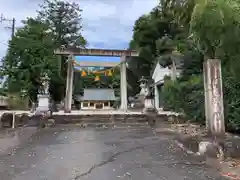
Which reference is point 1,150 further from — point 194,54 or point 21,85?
point 21,85

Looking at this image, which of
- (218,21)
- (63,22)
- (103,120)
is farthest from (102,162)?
(63,22)

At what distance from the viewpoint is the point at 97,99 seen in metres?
36.3

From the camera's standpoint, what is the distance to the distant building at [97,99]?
119 ft

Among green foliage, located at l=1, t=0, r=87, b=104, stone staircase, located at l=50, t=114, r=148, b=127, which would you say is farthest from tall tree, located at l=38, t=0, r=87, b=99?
stone staircase, located at l=50, t=114, r=148, b=127

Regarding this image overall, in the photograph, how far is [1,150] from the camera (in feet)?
22.8

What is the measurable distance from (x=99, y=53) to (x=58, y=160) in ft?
38.7

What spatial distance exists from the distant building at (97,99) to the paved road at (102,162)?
28.2 metres

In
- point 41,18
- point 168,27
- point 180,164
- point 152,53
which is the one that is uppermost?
point 41,18

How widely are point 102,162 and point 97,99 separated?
102 ft

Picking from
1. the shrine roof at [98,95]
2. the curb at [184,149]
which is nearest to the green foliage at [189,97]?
the curb at [184,149]

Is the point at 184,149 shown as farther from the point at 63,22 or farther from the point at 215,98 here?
the point at 63,22

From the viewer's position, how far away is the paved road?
4.57m

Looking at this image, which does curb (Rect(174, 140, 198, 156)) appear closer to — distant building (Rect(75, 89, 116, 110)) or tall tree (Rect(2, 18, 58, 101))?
tall tree (Rect(2, 18, 58, 101))

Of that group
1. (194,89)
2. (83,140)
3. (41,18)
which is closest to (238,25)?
(83,140)
